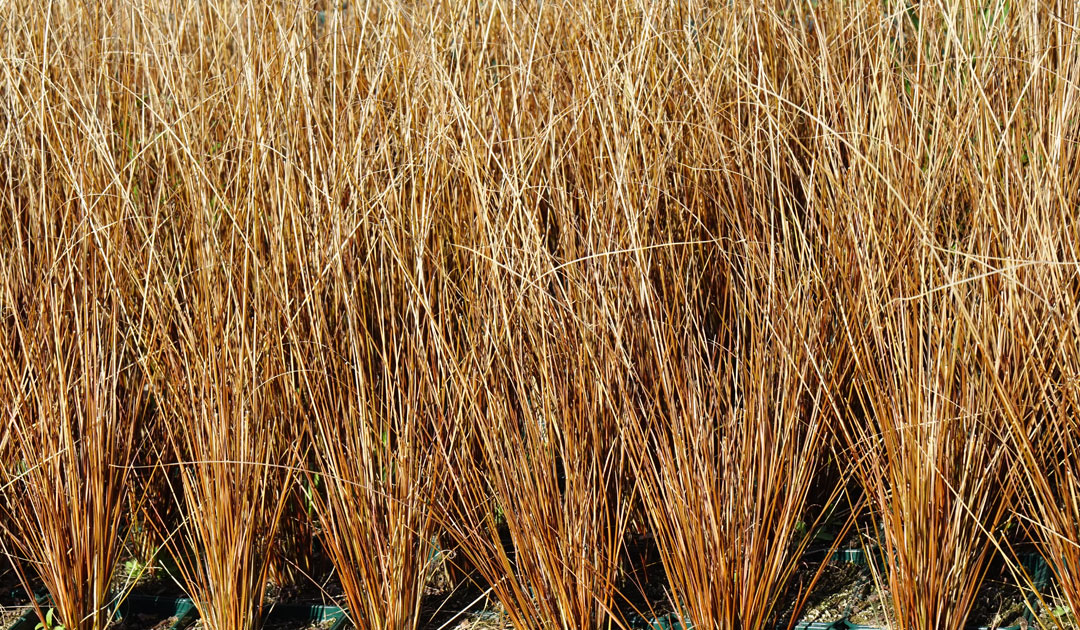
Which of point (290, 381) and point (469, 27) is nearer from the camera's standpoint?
point (290, 381)

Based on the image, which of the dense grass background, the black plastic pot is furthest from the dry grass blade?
the black plastic pot

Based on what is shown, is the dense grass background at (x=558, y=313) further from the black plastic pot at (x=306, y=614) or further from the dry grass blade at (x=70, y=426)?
the black plastic pot at (x=306, y=614)

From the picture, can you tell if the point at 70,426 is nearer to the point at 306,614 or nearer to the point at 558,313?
the point at 306,614

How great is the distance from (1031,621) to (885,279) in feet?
2.43

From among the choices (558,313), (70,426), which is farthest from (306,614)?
(558,313)

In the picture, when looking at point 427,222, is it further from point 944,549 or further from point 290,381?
point 944,549

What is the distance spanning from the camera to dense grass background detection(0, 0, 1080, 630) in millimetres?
1630

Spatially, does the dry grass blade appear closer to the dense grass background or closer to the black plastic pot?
the dense grass background

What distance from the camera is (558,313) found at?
1667 mm

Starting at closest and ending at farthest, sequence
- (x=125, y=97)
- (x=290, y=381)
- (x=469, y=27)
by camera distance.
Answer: (x=290, y=381), (x=469, y=27), (x=125, y=97)

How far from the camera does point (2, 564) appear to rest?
2176mm

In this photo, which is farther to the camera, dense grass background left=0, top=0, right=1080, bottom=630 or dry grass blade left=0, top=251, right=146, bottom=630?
dry grass blade left=0, top=251, right=146, bottom=630

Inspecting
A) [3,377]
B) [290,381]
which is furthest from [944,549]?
[3,377]

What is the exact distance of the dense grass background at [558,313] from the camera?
1630 millimetres
